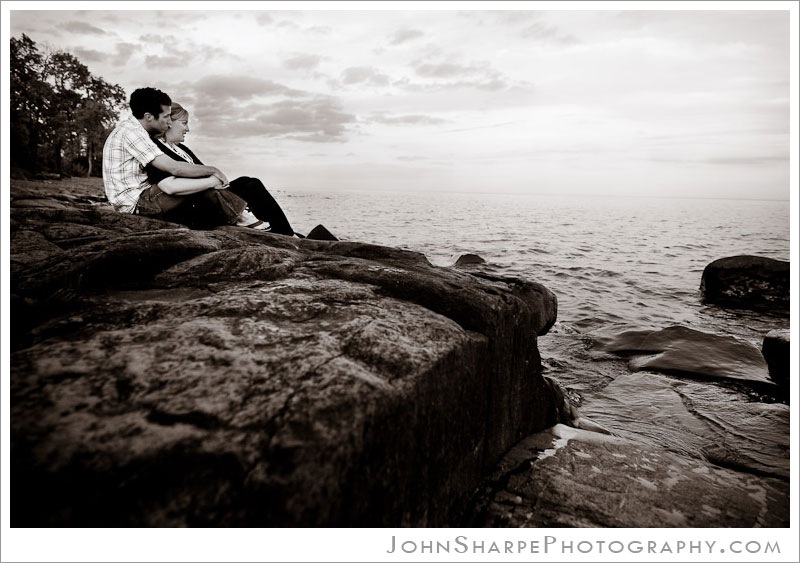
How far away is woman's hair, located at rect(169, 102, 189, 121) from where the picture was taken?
18.6 feet

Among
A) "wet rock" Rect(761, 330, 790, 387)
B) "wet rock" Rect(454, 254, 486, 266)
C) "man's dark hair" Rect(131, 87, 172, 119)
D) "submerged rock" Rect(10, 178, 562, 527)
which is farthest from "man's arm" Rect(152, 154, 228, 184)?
"wet rock" Rect(454, 254, 486, 266)

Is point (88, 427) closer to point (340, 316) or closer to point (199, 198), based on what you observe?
point (340, 316)

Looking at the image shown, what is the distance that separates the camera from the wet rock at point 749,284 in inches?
426

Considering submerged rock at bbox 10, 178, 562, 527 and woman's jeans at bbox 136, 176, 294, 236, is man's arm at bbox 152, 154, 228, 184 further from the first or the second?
submerged rock at bbox 10, 178, 562, 527

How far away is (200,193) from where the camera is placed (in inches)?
217

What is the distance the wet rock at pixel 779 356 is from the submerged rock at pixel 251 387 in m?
4.25

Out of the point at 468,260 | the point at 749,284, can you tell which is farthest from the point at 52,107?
the point at 749,284

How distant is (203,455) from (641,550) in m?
2.21

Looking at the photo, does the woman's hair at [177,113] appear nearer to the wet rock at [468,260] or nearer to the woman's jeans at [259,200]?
the woman's jeans at [259,200]

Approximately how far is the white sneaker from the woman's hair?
4.66 feet

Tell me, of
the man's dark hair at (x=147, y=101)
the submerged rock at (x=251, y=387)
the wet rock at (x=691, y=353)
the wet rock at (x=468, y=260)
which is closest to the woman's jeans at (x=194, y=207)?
the man's dark hair at (x=147, y=101)

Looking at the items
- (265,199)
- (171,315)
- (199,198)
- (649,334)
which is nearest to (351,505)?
(171,315)

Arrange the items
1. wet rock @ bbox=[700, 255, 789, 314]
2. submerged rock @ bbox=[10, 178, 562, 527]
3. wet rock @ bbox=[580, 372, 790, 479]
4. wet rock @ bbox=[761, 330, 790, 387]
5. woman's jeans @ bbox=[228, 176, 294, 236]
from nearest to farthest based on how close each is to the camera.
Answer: submerged rock @ bbox=[10, 178, 562, 527], wet rock @ bbox=[580, 372, 790, 479], wet rock @ bbox=[761, 330, 790, 387], woman's jeans @ bbox=[228, 176, 294, 236], wet rock @ bbox=[700, 255, 789, 314]

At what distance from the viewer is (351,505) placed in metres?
1.73
